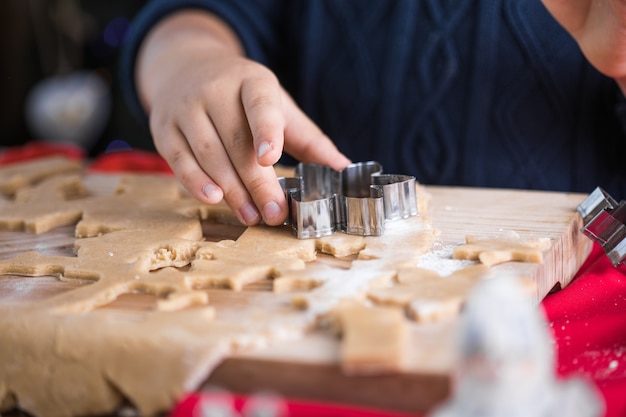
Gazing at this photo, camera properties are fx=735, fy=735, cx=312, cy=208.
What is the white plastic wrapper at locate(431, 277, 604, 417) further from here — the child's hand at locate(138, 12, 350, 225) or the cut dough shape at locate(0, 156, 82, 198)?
the cut dough shape at locate(0, 156, 82, 198)

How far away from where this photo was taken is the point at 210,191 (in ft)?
3.30

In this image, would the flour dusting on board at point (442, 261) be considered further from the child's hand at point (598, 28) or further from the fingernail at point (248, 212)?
the child's hand at point (598, 28)

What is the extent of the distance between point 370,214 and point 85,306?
377 mm

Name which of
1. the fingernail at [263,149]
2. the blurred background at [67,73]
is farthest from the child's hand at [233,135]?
the blurred background at [67,73]

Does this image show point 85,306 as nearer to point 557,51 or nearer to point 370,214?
point 370,214

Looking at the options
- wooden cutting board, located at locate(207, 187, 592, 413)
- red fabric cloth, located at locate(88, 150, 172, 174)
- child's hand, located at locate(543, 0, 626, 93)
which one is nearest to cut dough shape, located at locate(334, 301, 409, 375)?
wooden cutting board, located at locate(207, 187, 592, 413)

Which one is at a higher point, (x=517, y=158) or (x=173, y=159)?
(x=173, y=159)

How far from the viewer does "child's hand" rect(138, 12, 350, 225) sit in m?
0.98

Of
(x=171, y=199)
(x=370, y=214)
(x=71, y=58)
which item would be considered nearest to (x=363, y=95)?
(x=171, y=199)

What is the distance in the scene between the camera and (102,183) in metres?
1.41

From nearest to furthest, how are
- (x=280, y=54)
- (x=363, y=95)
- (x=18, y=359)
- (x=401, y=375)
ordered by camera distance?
(x=401, y=375) → (x=18, y=359) → (x=363, y=95) → (x=280, y=54)

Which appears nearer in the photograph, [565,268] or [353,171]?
[565,268]

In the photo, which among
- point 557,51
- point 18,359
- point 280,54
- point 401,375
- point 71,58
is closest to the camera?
point 401,375

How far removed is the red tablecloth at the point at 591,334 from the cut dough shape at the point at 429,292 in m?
0.12
